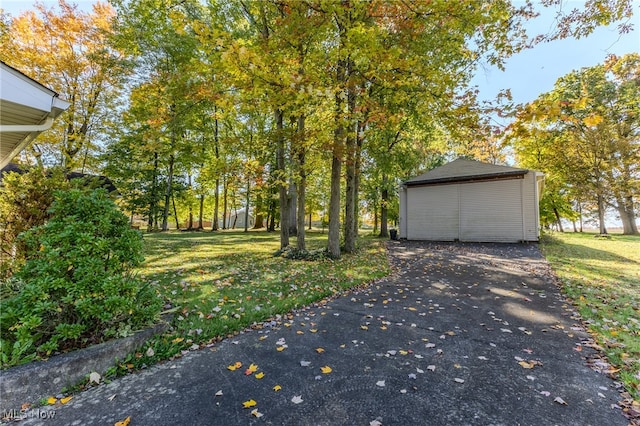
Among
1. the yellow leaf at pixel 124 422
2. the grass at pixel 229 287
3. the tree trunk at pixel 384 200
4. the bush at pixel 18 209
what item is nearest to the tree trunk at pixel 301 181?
the grass at pixel 229 287

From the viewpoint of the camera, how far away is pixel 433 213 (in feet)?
50.3

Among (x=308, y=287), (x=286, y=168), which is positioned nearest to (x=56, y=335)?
(x=308, y=287)

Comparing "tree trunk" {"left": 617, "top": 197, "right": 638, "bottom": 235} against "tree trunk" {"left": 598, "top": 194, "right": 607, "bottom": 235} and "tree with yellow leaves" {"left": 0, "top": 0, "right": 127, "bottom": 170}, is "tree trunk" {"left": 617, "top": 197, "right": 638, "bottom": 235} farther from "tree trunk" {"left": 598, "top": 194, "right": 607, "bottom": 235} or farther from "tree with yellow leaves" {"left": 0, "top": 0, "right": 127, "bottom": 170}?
"tree with yellow leaves" {"left": 0, "top": 0, "right": 127, "bottom": 170}

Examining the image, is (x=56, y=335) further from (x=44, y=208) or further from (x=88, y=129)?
(x=88, y=129)

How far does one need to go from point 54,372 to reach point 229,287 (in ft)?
10.2

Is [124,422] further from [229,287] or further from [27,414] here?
[229,287]

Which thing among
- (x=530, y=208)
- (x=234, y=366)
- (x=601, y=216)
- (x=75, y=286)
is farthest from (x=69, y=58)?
(x=601, y=216)

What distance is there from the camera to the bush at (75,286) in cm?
245

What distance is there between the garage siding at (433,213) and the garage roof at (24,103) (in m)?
15.0

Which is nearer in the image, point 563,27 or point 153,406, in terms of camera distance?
point 153,406

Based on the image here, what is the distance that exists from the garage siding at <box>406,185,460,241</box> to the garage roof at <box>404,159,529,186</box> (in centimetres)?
44

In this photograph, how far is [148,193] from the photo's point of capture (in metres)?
19.3

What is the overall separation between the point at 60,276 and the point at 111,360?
932 millimetres

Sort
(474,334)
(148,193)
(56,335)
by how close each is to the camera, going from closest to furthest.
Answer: (56,335) → (474,334) → (148,193)
